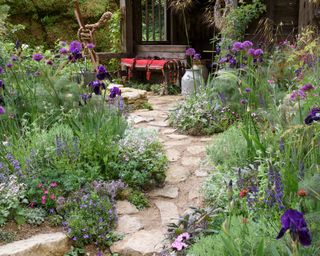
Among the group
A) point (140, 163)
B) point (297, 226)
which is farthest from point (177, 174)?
point (297, 226)

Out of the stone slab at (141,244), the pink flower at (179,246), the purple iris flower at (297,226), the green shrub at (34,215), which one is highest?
the purple iris flower at (297,226)

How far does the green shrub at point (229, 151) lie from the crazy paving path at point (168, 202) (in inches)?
9.6

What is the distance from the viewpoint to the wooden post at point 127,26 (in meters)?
10.1

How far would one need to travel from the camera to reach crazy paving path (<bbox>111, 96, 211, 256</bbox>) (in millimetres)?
2992

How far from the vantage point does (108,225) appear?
10.3 feet

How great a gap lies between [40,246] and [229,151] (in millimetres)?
1802

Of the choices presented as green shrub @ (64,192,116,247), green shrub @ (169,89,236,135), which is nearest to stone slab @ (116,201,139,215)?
green shrub @ (64,192,116,247)

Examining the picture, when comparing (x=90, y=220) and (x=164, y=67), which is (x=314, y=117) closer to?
(x=90, y=220)

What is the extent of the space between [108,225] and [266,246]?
139 cm

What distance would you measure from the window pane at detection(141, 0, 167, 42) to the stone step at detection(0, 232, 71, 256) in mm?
8659

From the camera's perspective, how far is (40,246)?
2.84 m

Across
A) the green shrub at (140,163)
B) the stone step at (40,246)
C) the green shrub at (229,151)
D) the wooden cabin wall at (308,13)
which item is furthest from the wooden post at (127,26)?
the stone step at (40,246)

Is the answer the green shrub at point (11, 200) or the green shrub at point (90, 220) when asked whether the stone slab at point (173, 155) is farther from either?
the green shrub at point (11, 200)

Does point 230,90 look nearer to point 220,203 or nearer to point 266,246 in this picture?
point 220,203
